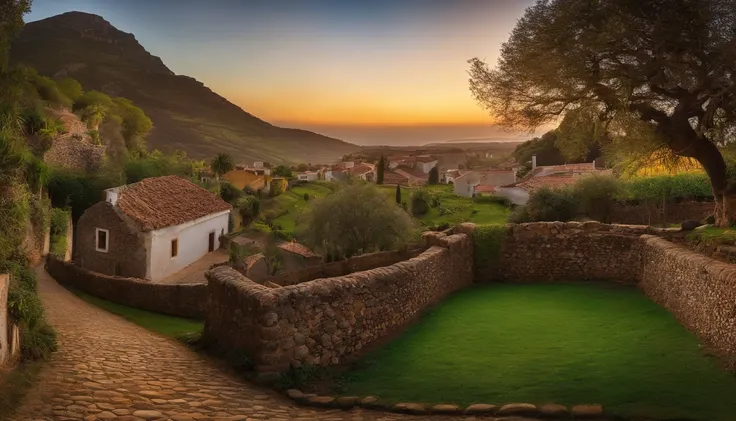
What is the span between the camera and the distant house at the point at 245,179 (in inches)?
2904

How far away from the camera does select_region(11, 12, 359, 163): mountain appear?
325ft

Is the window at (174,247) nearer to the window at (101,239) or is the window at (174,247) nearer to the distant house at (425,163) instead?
the window at (101,239)

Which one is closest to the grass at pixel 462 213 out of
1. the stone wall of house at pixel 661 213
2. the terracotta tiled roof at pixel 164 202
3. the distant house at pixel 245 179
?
the stone wall of house at pixel 661 213

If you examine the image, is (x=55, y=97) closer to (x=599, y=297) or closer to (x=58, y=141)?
(x=58, y=141)

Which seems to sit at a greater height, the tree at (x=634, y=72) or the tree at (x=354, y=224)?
the tree at (x=634, y=72)

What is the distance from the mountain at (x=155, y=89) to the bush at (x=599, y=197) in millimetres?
68438

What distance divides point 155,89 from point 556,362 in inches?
4870

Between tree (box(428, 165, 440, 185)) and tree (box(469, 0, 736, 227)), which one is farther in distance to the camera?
tree (box(428, 165, 440, 185))

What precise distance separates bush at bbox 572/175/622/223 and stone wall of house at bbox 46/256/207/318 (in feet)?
82.2

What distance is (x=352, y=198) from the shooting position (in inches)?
1273

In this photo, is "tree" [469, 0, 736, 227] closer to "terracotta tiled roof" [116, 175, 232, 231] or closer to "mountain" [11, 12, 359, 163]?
"terracotta tiled roof" [116, 175, 232, 231]

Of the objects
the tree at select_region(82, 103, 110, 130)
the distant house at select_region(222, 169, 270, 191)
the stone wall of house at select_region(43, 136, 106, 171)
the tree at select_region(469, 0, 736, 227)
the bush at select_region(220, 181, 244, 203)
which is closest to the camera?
the tree at select_region(469, 0, 736, 227)

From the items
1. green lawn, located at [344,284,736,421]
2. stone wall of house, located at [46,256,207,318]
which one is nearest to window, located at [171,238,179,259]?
stone wall of house, located at [46,256,207,318]

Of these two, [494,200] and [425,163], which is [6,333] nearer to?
[494,200]
